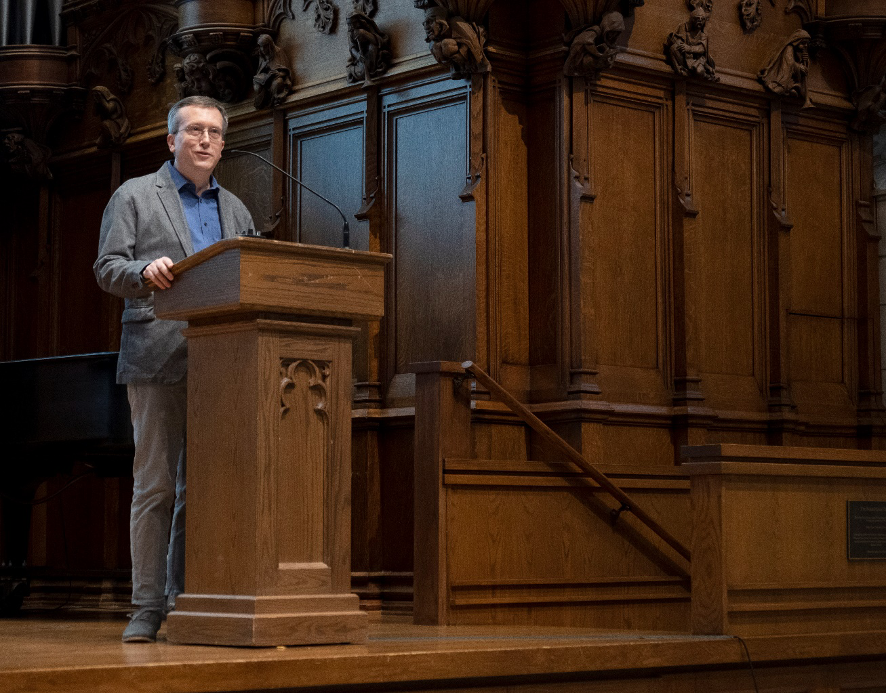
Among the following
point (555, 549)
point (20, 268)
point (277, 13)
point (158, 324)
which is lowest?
point (555, 549)

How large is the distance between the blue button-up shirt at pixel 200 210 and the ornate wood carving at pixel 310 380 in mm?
729

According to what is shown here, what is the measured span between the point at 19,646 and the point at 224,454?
0.90m

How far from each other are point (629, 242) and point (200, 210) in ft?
10.2

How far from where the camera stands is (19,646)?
434 cm

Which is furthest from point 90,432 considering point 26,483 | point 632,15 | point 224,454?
point 632,15

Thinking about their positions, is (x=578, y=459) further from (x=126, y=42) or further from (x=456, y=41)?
(x=126, y=42)

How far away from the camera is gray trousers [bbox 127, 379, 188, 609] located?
430 cm

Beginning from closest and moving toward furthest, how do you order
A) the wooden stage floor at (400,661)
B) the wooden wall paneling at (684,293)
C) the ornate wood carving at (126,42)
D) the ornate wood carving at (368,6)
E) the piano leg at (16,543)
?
the wooden stage floor at (400,661) < the piano leg at (16,543) < the wooden wall paneling at (684,293) < the ornate wood carving at (368,6) < the ornate wood carving at (126,42)

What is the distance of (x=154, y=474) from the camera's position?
171 inches

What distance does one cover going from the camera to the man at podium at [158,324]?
14.1 feet

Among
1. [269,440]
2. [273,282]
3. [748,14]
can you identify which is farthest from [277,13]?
[269,440]

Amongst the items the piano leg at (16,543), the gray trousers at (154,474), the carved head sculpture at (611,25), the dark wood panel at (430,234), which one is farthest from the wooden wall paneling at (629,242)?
the gray trousers at (154,474)

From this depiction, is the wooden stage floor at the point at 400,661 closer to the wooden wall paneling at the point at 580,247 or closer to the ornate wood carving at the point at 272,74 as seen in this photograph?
the wooden wall paneling at the point at 580,247

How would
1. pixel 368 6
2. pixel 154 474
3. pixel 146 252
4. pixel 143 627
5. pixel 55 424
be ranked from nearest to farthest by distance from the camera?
pixel 143 627 → pixel 154 474 → pixel 146 252 → pixel 55 424 → pixel 368 6
